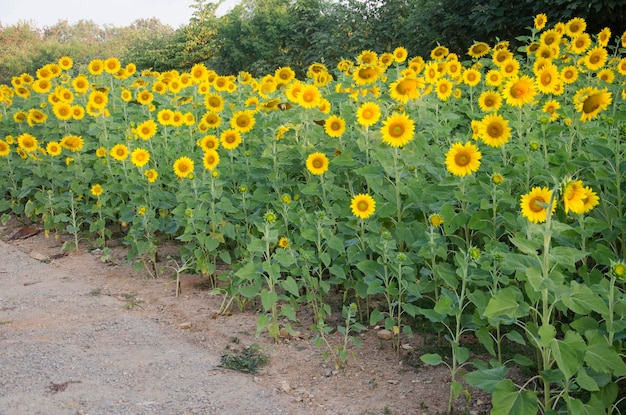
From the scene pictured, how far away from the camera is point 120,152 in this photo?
16.3ft

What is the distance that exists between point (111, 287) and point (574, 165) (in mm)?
3115

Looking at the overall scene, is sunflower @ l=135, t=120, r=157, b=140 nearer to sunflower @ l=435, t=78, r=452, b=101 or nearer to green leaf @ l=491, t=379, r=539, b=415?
sunflower @ l=435, t=78, r=452, b=101

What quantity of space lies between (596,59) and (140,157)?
135 inches

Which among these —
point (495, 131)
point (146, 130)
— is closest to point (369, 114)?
point (495, 131)

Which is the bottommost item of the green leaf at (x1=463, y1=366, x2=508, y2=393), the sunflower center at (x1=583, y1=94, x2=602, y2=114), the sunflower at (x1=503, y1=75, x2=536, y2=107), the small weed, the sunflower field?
the small weed

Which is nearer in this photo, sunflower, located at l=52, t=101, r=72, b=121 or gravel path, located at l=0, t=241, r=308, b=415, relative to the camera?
gravel path, located at l=0, t=241, r=308, b=415

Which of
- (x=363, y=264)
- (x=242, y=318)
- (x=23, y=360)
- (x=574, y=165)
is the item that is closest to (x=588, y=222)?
(x=574, y=165)

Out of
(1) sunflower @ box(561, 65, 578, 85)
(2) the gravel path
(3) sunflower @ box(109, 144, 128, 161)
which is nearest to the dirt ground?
(2) the gravel path

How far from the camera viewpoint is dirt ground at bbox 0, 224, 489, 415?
2885 mm

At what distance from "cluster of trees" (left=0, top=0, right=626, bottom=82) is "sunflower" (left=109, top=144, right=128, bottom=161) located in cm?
215

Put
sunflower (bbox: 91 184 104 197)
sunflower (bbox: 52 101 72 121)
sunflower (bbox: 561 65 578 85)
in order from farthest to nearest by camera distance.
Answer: sunflower (bbox: 52 101 72 121) → sunflower (bbox: 91 184 104 197) → sunflower (bbox: 561 65 578 85)

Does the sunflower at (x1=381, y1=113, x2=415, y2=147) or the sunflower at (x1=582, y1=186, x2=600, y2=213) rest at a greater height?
the sunflower at (x1=381, y1=113, x2=415, y2=147)

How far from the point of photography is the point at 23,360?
3328mm

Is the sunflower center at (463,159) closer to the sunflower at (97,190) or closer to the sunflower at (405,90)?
the sunflower at (405,90)
